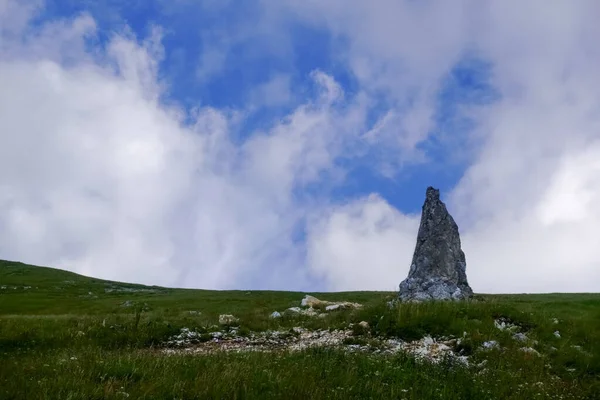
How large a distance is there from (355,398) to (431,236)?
30.7 metres

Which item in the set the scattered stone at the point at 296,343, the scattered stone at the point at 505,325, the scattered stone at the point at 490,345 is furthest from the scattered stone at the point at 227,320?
the scattered stone at the point at 490,345

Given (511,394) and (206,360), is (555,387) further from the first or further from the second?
(206,360)

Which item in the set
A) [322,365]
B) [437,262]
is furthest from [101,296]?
[322,365]

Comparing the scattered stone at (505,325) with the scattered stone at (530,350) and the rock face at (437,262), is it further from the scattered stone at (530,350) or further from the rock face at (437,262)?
the rock face at (437,262)

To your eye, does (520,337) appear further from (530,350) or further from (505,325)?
(505,325)

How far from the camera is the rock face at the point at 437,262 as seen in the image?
34812 mm

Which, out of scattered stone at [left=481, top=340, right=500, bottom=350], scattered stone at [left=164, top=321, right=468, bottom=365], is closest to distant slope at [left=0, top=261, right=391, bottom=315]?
scattered stone at [left=164, top=321, right=468, bottom=365]

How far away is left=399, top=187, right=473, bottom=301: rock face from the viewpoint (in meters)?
34.8

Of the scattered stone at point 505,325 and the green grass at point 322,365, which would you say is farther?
the scattered stone at point 505,325

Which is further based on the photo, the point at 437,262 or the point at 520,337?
the point at 437,262

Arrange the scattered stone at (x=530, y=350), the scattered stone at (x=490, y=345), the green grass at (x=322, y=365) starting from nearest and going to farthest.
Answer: the green grass at (x=322, y=365), the scattered stone at (x=530, y=350), the scattered stone at (x=490, y=345)

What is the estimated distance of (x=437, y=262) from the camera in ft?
121

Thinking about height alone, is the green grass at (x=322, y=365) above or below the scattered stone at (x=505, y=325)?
below

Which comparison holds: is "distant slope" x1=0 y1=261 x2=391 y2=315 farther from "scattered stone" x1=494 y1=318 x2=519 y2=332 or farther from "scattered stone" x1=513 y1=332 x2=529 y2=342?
"scattered stone" x1=513 y1=332 x2=529 y2=342
